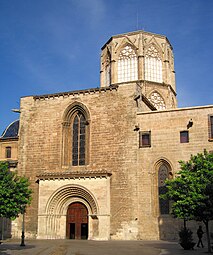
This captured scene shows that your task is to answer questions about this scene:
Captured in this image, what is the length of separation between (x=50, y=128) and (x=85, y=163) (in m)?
4.45

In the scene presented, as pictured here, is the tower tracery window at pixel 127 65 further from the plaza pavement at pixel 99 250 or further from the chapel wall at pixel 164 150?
the plaza pavement at pixel 99 250

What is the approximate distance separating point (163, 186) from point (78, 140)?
8.11 m

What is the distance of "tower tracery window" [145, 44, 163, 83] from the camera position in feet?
134

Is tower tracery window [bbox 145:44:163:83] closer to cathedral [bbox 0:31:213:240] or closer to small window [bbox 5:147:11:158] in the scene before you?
cathedral [bbox 0:31:213:240]

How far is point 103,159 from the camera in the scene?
2988 cm

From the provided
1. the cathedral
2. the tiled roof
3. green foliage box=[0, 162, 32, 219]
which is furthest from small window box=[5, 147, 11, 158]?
green foliage box=[0, 162, 32, 219]

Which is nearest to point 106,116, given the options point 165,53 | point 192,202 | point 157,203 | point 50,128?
point 50,128

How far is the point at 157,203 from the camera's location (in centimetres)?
2828

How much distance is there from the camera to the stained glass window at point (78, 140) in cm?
3134

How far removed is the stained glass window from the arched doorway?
3.56 meters

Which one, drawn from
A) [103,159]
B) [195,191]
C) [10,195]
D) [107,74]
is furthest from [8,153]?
[195,191]

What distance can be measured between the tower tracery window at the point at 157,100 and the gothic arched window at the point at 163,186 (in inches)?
494

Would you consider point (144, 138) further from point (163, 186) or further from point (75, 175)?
point (75, 175)

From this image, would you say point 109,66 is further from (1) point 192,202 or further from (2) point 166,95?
(1) point 192,202
